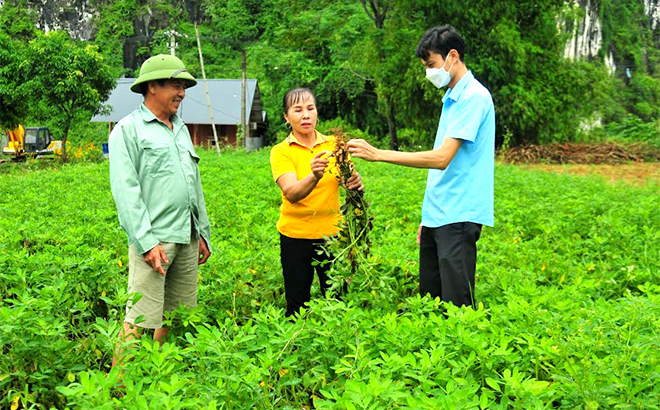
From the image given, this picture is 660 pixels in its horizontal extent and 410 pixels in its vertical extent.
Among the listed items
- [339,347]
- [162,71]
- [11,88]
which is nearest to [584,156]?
[162,71]

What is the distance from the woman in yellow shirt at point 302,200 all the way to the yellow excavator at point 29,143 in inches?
1292

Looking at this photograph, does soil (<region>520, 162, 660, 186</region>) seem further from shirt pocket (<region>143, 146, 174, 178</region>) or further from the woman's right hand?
shirt pocket (<region>143, 146, 174, 178</region>)

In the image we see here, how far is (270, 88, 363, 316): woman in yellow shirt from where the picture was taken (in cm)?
379

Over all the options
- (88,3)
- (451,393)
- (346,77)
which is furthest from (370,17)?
(88,3)

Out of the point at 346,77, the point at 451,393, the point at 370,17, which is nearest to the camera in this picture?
the point at 451,393

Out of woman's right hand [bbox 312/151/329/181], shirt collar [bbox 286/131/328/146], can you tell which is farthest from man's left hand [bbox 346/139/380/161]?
shirt collar [bbox 286/131/328/146]

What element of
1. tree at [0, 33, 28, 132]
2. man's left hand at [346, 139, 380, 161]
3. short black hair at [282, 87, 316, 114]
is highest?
tree at [0, 33, 28, 132]

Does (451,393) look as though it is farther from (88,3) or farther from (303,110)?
(88,3)

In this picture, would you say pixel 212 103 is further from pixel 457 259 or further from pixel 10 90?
pixel 457 259

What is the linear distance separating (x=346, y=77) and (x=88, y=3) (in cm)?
4055

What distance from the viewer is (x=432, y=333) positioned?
9.18ft

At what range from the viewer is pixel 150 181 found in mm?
3471

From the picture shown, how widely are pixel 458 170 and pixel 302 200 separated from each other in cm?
96

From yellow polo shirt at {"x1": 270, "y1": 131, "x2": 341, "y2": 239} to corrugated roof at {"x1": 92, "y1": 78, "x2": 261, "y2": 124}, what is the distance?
3888 cm
